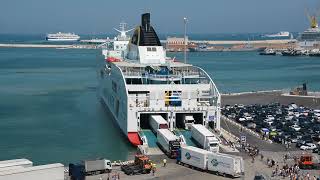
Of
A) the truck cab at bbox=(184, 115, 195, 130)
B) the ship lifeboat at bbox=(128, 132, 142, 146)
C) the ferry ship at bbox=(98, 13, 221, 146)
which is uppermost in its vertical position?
the ferry ship at bbox=(98, 13, 221, 146)

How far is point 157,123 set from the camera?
1044 inches

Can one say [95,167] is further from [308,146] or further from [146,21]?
[146,21]

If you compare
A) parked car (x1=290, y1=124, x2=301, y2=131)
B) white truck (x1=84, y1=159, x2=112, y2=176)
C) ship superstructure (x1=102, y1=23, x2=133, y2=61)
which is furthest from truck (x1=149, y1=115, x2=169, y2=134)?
ship superstructure (x1=102, y1=23, x2=133, y2=61)

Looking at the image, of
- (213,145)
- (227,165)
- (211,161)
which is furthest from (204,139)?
(227,165)

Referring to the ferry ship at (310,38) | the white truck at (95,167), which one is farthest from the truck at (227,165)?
the ferry ship at (310,38)

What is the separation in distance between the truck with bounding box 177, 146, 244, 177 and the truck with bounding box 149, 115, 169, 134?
11.3ft

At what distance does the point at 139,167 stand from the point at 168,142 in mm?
2984

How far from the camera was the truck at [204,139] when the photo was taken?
78.4ft

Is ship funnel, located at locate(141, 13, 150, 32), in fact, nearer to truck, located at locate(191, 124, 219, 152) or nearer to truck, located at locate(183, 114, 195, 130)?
truck, located at locate(183, 114, 195, 130)

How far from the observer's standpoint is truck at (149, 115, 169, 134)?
26.3 meters

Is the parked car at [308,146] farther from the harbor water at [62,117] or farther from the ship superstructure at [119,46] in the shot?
the ship superstructure at [119,46]

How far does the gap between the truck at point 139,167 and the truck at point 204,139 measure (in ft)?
11.6

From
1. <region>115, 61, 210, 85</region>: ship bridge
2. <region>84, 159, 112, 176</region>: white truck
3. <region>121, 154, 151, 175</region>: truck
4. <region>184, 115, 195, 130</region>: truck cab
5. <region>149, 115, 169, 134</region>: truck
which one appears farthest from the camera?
<region>115, 61, 210, 85</region>: ship bridge

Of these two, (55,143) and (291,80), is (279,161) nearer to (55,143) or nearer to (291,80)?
(55,143)
